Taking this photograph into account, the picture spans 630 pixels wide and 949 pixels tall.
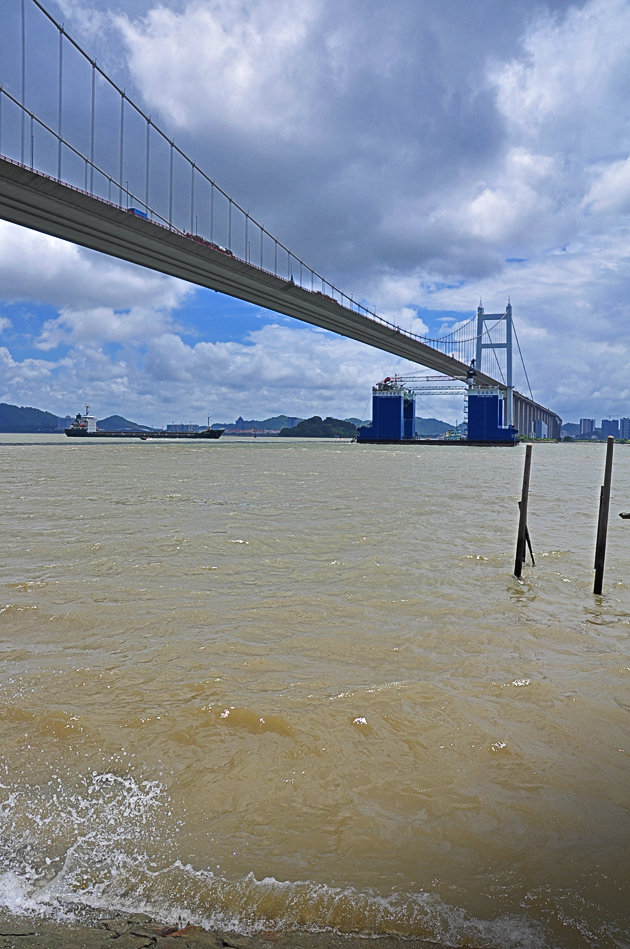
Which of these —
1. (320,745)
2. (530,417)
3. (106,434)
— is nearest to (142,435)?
(106,434)

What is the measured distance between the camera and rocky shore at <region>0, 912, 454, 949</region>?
184cm

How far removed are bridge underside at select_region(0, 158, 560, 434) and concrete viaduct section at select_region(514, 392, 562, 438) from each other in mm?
37987

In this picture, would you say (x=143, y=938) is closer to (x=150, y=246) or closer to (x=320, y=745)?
(x=320, y=745)

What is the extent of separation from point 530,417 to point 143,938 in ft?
362

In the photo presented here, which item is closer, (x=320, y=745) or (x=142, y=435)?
(x=320, y=745)

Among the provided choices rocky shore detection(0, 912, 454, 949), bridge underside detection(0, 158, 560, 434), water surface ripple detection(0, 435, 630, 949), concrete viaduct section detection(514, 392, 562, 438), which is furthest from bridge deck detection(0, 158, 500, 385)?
concrete viaduct section detection(514, 392, 562, 438)

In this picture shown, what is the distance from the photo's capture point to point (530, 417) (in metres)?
104

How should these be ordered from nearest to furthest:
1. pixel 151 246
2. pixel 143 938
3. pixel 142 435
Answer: pixel 143 938, pixel 151 246, pixel 142 435

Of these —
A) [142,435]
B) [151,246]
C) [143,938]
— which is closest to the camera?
[143,938]

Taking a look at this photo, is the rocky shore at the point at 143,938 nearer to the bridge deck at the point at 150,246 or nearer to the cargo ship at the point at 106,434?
the bridge deck at the point at 150,246

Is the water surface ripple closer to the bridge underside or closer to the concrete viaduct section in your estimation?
the bridge underside

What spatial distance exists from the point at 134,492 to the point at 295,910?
14024 mm

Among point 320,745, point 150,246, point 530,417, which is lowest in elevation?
point 320,745

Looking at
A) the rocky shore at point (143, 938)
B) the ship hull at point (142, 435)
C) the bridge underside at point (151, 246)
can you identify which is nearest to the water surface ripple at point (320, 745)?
the rocky shore at point (143, 938)
